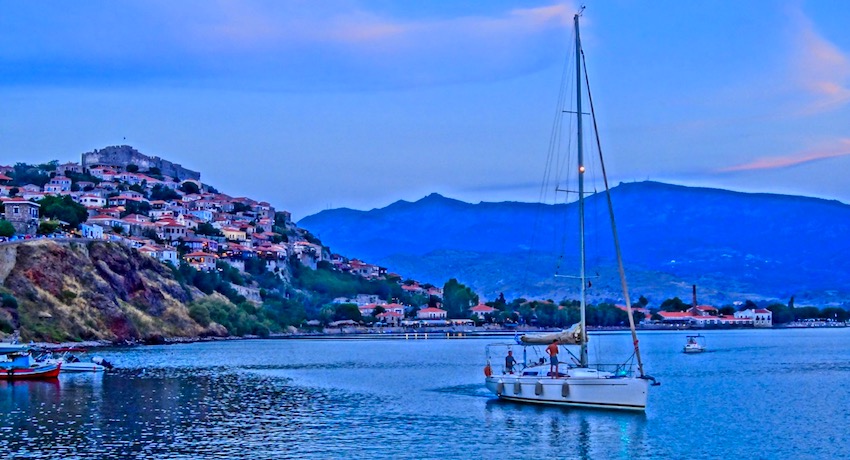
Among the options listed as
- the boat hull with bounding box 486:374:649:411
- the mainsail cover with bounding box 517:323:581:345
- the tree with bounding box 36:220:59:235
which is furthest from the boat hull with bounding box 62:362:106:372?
the tree with bounding box 36:220:59:235

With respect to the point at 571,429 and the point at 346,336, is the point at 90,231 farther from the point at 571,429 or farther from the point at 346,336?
the point at 571,429

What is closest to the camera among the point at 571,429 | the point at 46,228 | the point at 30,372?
the point at 571,429

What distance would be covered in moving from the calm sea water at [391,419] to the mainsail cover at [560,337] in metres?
3.07

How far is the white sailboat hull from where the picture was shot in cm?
4069

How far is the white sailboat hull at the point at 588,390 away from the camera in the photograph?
40.7 m

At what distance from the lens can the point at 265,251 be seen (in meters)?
194

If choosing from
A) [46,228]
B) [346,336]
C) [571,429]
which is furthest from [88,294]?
[571,429]

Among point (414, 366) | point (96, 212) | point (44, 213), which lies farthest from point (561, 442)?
point (96, 212)

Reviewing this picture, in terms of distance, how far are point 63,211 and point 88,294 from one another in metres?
39.8

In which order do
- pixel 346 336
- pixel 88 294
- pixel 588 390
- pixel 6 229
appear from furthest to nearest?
pixel 346 336 < pixel 6 229 < pixel 88 294 < pixel 588 390

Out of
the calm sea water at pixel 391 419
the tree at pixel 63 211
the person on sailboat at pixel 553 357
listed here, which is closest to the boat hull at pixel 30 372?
the calm sea water at pixel 391 419

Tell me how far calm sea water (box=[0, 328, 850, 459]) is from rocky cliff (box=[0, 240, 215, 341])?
106 feet

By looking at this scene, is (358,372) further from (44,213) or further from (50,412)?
(44,213)

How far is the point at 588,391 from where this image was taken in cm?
4125
